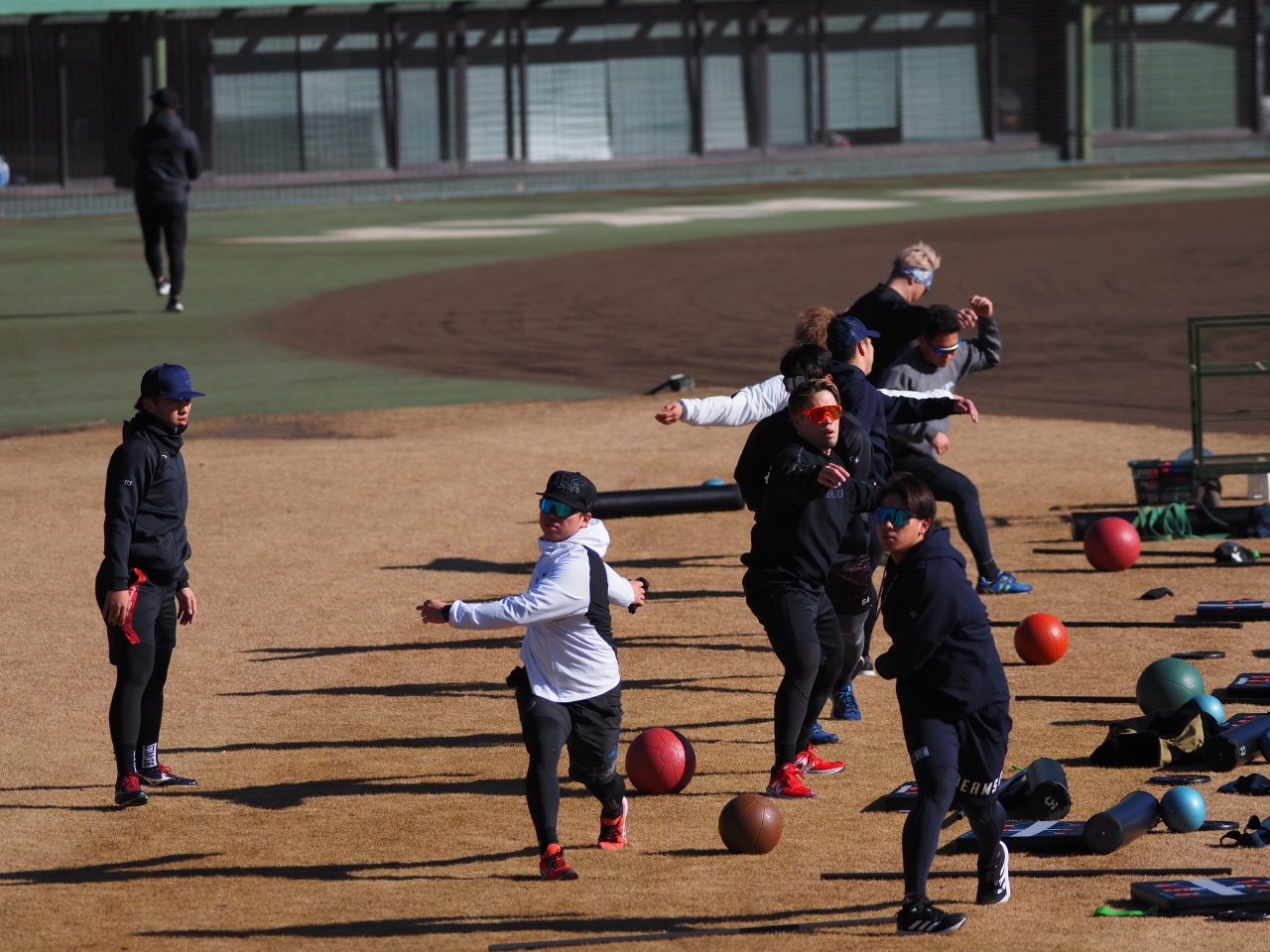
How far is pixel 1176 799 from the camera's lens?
7961 mm

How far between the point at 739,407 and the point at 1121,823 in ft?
10.4

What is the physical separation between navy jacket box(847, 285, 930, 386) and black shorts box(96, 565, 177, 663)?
4.93 meters

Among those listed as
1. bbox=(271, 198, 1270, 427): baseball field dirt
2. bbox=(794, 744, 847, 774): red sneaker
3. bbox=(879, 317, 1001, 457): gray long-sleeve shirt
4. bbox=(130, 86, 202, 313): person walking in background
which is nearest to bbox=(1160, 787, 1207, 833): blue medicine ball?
bbox=(794, 744, 847, 774): red sneaker

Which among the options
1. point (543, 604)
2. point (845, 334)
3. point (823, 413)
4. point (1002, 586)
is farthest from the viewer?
point (1002, 586)

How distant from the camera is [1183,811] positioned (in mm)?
7934

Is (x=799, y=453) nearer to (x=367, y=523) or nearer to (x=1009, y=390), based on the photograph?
(x=367, y=523)

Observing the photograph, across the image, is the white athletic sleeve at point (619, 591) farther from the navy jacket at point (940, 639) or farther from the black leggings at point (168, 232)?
the black leggings at point (168, 232)

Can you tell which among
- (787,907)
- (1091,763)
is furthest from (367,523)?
(787,907)

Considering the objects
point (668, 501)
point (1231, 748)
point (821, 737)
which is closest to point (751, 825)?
point (821, 737)

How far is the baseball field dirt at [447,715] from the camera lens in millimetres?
7332

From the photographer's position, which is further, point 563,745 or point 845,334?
point 845,334

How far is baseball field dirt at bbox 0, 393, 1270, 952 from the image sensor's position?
7.33 metres

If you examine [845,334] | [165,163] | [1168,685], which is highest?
[165,163]

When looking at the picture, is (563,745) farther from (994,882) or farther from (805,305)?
(805,305)
